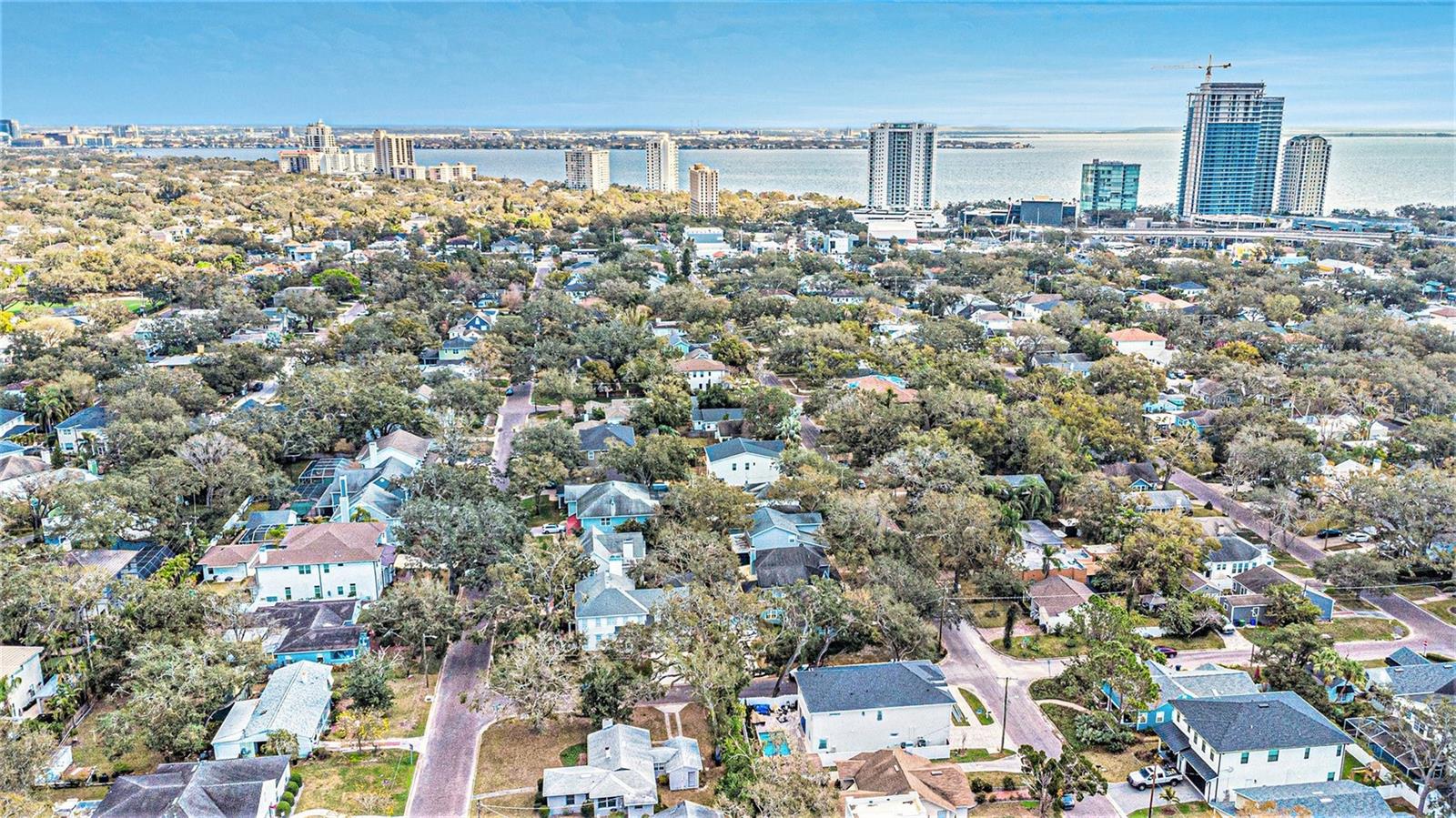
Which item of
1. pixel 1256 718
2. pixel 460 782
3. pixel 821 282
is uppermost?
pixel 821 282

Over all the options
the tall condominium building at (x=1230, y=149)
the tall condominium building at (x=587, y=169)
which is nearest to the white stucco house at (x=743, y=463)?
the tall condominium building at (x=1230, y=149)

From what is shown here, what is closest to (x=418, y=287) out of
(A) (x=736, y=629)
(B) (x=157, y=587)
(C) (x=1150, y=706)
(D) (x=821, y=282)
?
(D) (x=821, y=282)

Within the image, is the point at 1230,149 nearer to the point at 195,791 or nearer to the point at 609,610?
the point at 609,610

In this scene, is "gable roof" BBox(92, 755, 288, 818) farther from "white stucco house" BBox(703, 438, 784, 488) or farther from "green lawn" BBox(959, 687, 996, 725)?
"white stucco house" BBox(703, 438, 784, 488)

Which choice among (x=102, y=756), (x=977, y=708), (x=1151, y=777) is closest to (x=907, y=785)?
(x=977, y=708)

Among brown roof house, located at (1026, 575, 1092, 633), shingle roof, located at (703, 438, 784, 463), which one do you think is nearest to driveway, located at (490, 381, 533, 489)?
shingle roof, located at (703, 438, 784, 463)

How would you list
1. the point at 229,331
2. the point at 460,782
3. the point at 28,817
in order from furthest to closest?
1. the point at 229,331
2. the point at 460,782
3. the point at 28,817

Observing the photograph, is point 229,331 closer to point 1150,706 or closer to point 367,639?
point 367,639
